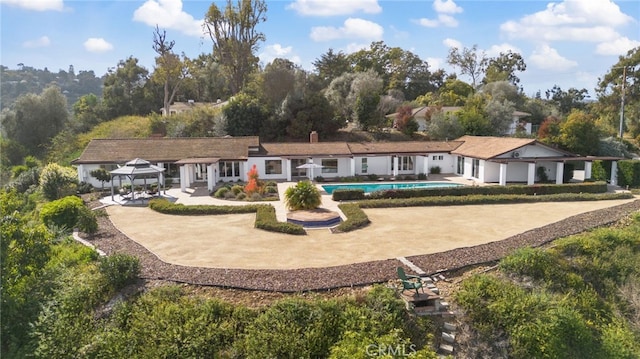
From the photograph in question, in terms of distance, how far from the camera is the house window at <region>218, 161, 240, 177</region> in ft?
108

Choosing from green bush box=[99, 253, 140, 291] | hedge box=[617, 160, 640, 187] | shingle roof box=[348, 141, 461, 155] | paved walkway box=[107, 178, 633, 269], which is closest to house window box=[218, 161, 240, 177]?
shingle roof box=[348, 141, 461, 155]

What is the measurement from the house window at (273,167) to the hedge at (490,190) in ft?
36.4

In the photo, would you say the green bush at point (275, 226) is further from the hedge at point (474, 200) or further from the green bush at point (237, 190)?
the green bush at point (237, 190)

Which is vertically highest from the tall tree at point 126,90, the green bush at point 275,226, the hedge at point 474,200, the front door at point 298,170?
the tall tree at point 126,90

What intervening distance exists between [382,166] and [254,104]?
51.3 feet

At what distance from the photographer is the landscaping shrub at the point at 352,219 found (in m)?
18.7

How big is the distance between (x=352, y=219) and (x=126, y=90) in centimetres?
4862

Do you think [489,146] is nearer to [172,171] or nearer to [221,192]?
[221,192]

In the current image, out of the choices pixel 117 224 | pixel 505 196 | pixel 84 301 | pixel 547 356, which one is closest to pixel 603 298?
pixel 547 356

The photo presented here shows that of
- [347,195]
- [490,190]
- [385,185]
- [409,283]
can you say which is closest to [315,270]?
[409,283]

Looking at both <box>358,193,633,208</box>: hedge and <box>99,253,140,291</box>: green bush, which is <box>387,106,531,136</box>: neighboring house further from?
<box>99,253,140,291</box>: green bush

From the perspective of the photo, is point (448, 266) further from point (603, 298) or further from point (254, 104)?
point (254, 104)

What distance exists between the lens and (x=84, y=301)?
1180cm

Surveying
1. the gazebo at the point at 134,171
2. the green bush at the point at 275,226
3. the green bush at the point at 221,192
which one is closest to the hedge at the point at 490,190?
the green bush at the point at 275,226
